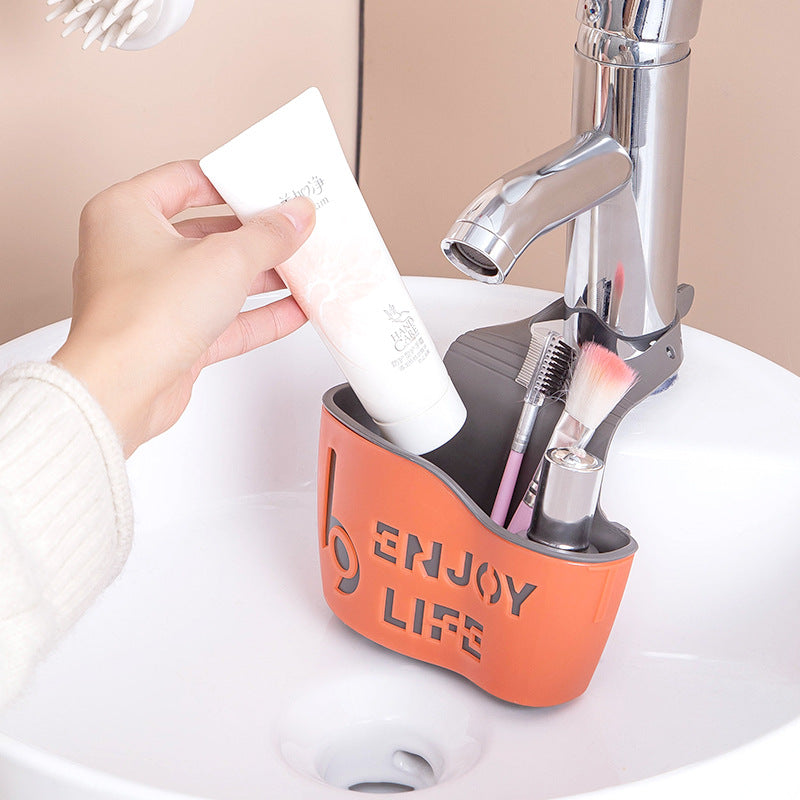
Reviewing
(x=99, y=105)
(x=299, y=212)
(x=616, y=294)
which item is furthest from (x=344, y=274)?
(x=99, y=105)

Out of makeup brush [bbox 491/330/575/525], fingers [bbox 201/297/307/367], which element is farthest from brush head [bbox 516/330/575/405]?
fingers [bbox 201/297/307/367]

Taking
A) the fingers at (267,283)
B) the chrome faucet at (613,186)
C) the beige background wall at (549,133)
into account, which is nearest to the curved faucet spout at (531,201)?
the chrome faucet at (613,186)

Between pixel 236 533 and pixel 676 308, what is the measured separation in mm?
250

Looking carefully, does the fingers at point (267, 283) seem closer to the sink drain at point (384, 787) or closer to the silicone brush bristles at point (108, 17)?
the silicone brush bristles at point (108, 17)

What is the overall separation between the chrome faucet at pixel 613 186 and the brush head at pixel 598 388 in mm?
56

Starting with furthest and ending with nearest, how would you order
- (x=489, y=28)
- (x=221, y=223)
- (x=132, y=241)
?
(x=489, y=28) < (x=221, y=223) < (x=132, y=241)

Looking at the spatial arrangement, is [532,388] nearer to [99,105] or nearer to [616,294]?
[616,294]

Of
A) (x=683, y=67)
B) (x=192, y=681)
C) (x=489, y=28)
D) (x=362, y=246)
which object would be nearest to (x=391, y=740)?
(x=192, y=681)

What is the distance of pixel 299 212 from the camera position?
0.39 meters

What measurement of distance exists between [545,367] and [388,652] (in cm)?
15

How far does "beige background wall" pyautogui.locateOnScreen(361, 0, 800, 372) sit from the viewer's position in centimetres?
60

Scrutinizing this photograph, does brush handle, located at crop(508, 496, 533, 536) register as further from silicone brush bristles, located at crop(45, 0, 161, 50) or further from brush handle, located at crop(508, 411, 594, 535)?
silicone brush bristles, located at crop(45, 0, 161, 50)

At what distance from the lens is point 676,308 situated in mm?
503

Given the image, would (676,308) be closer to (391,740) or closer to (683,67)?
(683,67)
